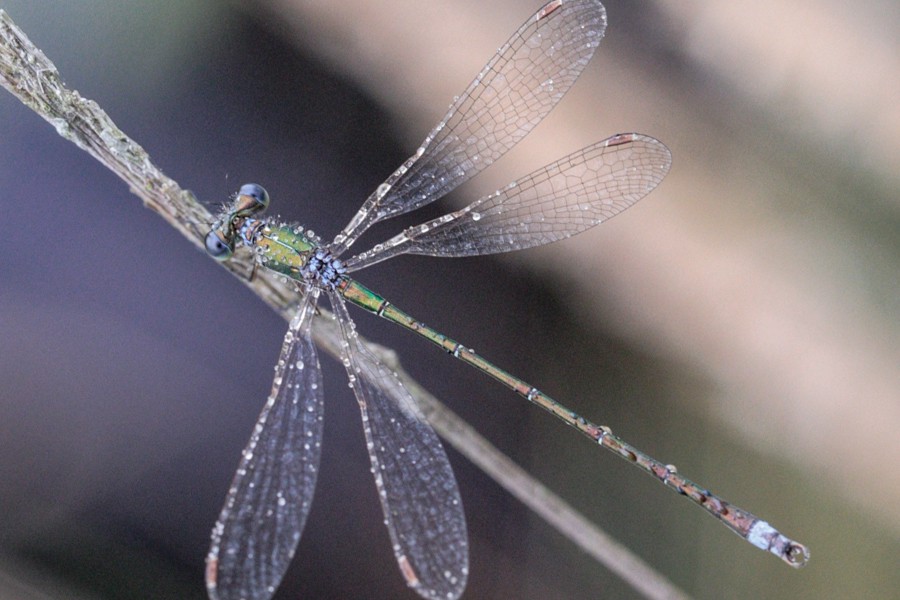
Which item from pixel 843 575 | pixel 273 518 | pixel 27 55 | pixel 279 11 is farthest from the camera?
pixel 279 11

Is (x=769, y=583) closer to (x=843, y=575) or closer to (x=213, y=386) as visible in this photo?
(x=843, y=575)

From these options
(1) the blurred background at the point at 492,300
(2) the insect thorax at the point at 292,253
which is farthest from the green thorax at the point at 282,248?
(1) the blurred background at the point at 492,300

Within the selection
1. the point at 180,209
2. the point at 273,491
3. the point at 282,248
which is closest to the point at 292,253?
the point at 282,248

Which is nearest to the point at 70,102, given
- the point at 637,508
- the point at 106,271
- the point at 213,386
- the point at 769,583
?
the point at 106,271

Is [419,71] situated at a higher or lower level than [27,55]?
higher

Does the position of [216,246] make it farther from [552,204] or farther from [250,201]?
[552,204]

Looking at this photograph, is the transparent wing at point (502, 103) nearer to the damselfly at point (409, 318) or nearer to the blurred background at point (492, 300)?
the damselfly at point (409, 318)

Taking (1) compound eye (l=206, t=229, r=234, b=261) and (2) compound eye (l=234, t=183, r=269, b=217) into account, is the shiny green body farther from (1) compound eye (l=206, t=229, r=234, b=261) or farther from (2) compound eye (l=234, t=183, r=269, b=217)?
(1) compound eye (l=206, t=229, r=234, b=261)
